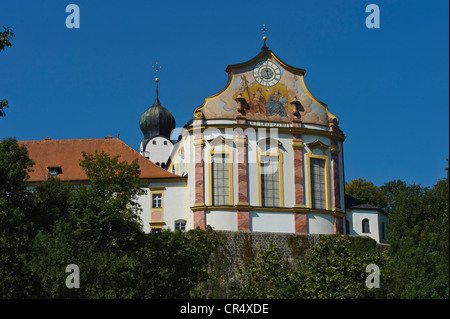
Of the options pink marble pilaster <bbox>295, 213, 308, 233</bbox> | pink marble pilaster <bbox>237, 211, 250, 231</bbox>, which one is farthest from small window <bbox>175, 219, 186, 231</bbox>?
pink marble pilaster <bbox>295, 213, 308, 233</bbox>

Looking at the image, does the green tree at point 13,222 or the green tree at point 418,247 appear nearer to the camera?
the green tree at point 13,222

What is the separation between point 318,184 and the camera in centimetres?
5741

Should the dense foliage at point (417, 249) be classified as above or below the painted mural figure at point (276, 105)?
below

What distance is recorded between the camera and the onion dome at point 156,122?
8631 centimetres

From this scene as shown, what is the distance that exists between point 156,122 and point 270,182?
32355 mm

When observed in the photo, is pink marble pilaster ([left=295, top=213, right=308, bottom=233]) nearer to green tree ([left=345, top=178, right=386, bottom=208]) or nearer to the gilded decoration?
the gilded decoration

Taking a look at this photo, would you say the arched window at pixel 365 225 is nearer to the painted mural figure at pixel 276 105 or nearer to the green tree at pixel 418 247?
the green tree at pixel 418 247

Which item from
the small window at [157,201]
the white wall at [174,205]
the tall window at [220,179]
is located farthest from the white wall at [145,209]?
the tall window at [220,179]

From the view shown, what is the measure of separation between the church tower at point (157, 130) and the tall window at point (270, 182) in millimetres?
27688
